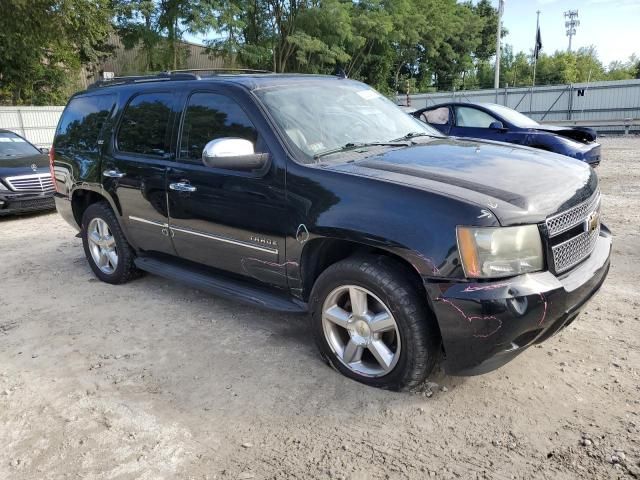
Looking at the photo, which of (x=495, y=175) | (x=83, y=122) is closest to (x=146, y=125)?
(x=83, y=122)

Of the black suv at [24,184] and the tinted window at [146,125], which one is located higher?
the tinted window at [146,125]

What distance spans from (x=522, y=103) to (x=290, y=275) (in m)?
27.8

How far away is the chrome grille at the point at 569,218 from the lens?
9.18ft

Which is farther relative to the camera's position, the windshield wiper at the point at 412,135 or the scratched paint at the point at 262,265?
the windshield wiper at the point at 412,135

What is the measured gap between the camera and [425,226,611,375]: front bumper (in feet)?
8.52

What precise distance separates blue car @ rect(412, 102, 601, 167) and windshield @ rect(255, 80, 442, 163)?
4815mm

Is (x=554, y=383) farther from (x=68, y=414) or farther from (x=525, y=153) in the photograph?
(x=68, y=414)

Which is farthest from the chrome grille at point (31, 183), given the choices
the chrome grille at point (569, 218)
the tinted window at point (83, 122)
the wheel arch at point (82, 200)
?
the chrome grille at point (569, 218)

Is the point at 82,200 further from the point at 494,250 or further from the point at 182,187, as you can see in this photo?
the point at 494,250

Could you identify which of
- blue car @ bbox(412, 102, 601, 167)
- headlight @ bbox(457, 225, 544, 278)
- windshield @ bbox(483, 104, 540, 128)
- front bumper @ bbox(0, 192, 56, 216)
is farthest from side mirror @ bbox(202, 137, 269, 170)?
windshield @ bbox(483, 104, 540, 128)

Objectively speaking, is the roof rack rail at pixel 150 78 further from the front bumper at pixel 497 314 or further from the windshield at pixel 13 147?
the windshield at pixel 13 147

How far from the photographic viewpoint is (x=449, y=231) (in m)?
2.65

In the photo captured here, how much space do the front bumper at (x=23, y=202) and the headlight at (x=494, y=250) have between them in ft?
26.7

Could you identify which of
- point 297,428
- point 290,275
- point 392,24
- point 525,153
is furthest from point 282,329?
point 392,24
